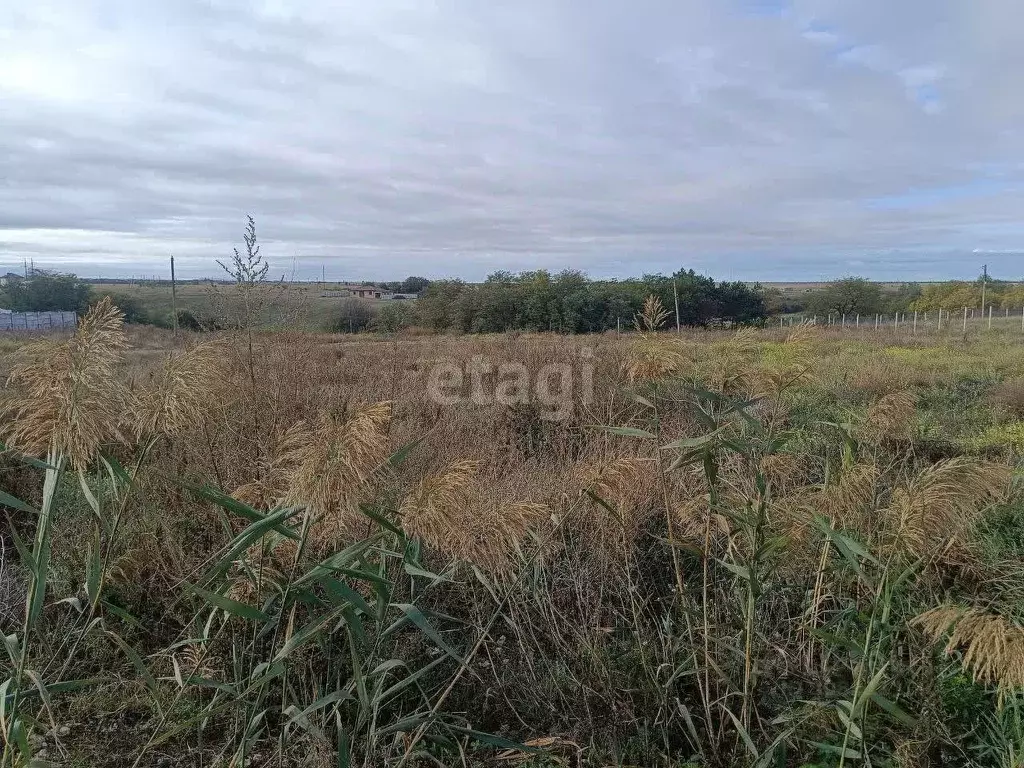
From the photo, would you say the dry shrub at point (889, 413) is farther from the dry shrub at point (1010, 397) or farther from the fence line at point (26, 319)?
the fence line at point (26, 319)

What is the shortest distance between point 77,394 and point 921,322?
118ft

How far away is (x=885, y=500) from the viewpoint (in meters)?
2.78

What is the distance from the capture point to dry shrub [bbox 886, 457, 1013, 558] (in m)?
1.97

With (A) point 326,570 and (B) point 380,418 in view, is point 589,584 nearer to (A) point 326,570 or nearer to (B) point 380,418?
(B) point 380,418

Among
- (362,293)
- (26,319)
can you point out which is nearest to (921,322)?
(362,293)

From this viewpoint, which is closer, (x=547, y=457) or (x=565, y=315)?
(x=547, y=457)

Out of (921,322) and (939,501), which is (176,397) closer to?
(939,501)

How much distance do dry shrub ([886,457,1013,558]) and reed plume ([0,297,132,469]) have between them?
213 centimetres

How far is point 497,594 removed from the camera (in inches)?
114

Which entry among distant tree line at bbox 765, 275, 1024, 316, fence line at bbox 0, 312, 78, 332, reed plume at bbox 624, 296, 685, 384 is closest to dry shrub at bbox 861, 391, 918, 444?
reed plume at bbox 624, 296, 685, 384

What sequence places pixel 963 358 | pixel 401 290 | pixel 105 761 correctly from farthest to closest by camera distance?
pixel 401 290 → pixel 963 358 → pixel 105 761

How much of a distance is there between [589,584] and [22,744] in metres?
2.10

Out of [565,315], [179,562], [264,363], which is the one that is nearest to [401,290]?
[565,315]

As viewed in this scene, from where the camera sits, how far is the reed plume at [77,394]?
1518mm
